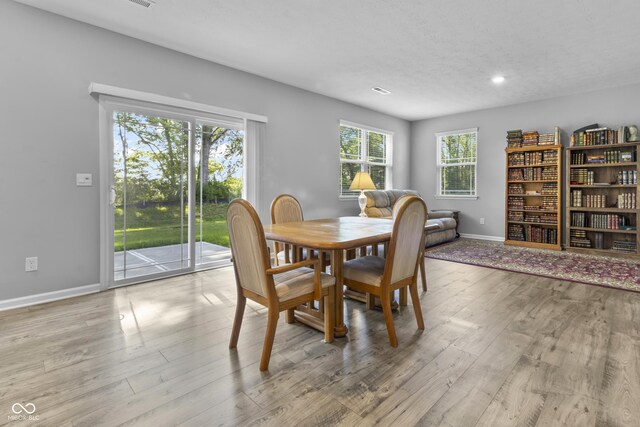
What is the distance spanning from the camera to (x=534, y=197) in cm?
594

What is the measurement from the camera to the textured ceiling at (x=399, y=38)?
2.87 metres

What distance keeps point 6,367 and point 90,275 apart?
1.47m

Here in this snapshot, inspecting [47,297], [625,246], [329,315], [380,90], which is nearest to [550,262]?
[625,246]

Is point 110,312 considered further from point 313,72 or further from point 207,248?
point 313,72

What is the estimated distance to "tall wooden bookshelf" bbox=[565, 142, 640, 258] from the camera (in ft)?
16.1

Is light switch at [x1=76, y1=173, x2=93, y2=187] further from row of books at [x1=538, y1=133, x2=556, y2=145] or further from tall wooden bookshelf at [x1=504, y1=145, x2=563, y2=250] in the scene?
row of books at [x1=538, y1=133, x2=556, y2=145]

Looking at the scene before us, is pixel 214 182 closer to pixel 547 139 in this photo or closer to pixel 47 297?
pixel 47 297

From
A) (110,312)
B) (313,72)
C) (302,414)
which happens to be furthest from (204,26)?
(302,414)

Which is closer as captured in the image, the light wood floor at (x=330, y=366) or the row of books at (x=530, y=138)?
the light wood floor at (x=330, y=366)

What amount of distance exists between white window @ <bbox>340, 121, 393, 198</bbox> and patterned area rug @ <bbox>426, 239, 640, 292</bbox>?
1.94 meters

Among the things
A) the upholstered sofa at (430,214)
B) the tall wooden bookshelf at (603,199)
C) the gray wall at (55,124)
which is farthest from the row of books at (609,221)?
the gray wall at (55,124)

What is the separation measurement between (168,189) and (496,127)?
5.90 meters

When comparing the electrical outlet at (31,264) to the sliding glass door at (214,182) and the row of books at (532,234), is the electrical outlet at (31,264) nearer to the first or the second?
the sliding glass door at (214,182)

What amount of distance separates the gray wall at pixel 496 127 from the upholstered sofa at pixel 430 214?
2.45 feet
